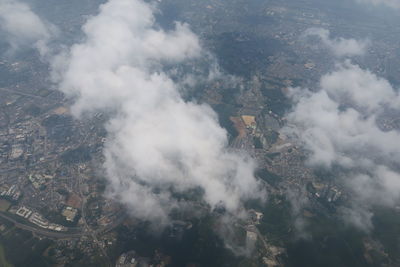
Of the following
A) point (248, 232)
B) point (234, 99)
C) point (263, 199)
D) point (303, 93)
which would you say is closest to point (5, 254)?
point (248, 232)

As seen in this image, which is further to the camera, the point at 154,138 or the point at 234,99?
the point at 234,99

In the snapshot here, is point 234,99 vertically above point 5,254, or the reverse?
point 234,99

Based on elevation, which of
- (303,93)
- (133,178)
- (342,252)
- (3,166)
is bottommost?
(3,166)

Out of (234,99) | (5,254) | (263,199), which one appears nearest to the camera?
(5,254)

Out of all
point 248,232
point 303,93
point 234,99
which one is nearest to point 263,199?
point 248,232

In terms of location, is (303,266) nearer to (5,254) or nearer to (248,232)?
(248,232)

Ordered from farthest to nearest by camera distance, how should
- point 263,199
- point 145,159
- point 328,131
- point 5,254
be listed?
point 328,131, point 145,159, point 263,199, point 5,254

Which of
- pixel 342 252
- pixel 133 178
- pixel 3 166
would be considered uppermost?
pixel 342 252

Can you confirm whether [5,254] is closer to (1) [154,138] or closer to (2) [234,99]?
(1) [154,138]

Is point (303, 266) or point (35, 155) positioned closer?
point (303, 266)

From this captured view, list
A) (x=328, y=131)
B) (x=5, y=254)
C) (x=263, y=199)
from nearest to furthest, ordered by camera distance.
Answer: (x=5, y=254), (x=263, y=199), (x=328, y=131)
